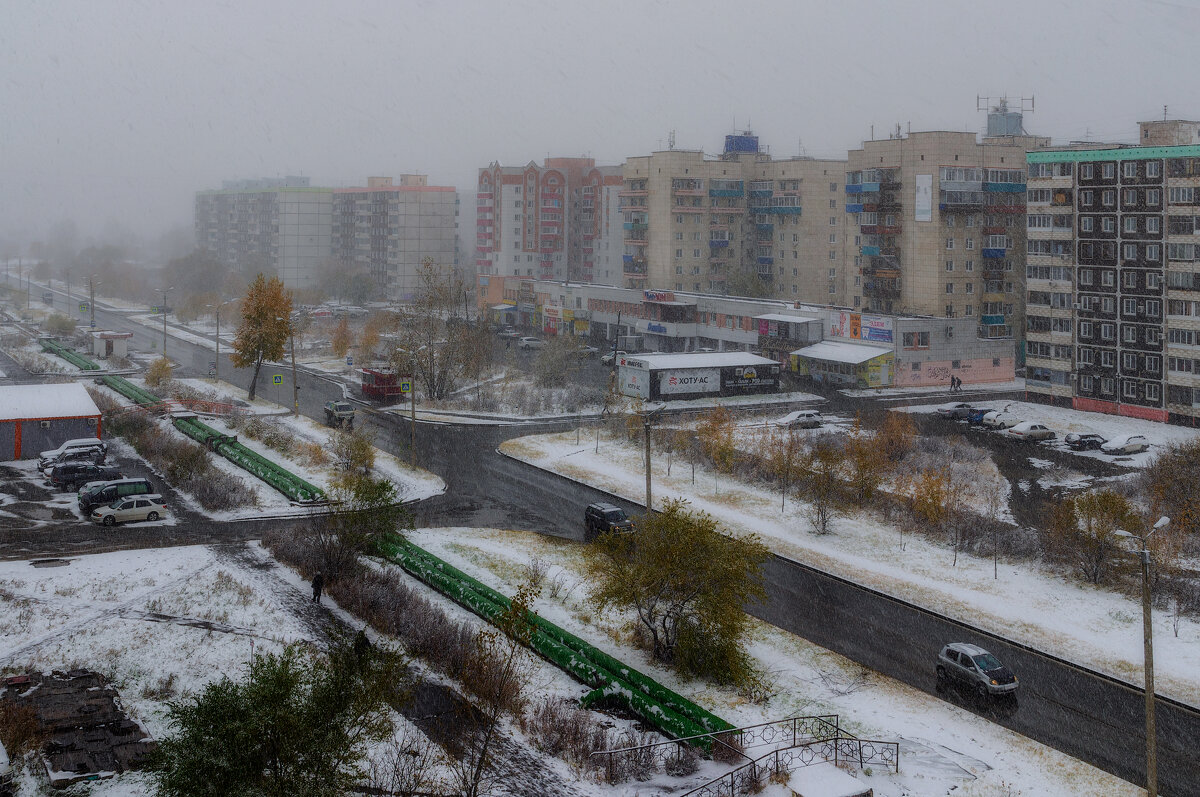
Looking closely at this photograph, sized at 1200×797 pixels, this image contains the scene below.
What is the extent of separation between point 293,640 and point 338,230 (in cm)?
10537

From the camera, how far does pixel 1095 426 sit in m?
44.4

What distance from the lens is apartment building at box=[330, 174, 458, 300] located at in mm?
108938

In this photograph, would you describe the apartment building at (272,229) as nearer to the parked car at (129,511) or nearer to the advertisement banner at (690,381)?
the advertisement banner at (690,381)

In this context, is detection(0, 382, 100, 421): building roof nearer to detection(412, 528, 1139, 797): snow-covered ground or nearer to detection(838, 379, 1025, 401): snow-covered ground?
detection(412, 528, 1139, 797): snow-covered ground

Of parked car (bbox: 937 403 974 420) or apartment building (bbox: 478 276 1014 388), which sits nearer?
parked car (bbox: 937 403 974 420)

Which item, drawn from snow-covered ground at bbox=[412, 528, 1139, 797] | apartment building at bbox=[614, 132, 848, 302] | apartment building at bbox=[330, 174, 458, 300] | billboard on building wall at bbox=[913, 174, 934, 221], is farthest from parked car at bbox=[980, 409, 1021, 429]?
apartment building at bbox=[330, 174, 458, 300]

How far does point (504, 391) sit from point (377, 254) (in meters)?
64.7

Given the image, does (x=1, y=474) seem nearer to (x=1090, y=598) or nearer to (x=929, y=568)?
(x=929, y=568)

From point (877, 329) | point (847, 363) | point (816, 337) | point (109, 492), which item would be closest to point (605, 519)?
point (109, 492)

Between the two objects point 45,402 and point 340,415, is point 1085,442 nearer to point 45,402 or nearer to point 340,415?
point 340,415

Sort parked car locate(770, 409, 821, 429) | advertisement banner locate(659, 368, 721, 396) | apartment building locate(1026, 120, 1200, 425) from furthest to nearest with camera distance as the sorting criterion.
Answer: advertisement banner locate(659, 368, 721, 396)
parked car locate(770, 409, 821, 429)
apartment building locate(1026, 120, 1200, 425)

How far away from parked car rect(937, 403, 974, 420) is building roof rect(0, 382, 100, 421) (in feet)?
116

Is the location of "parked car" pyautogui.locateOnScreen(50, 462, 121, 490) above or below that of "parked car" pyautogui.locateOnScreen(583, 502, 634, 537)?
above

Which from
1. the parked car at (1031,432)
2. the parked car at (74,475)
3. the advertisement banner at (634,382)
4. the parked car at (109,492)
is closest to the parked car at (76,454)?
the parked car at (74,475)
